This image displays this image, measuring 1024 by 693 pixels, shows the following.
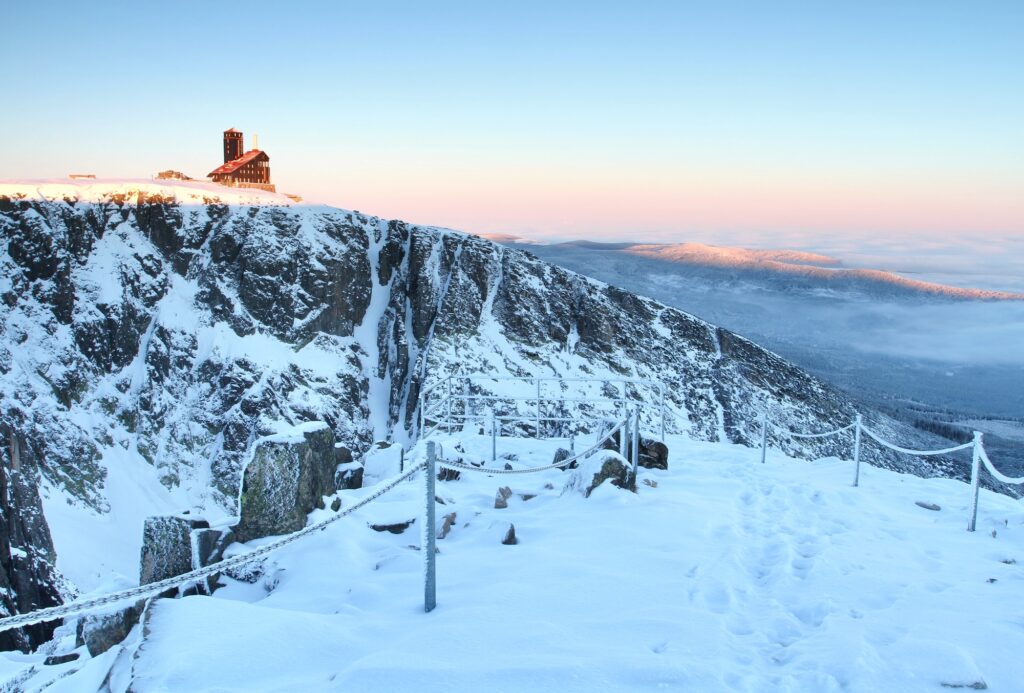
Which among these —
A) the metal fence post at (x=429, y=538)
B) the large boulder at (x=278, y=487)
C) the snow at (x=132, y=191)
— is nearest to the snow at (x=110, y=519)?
the snow at (x=132, y=191)

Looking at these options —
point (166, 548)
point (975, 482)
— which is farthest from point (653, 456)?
point (166, 548)

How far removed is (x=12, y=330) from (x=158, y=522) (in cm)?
6304

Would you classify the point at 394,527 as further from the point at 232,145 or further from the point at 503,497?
the point at 232,145

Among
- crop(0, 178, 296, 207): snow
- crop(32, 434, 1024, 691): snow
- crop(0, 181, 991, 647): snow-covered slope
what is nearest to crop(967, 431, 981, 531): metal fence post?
crop(32, 434, 1024, 691): snow

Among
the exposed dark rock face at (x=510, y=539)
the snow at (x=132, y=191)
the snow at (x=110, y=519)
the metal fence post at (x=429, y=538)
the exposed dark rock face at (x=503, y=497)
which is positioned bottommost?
the snow at (x=110, y=519)

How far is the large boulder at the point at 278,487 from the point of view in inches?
327

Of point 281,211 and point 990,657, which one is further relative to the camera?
point 281,211

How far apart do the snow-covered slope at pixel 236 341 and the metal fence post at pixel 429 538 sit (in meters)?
47.5

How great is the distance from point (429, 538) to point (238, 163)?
10229cm

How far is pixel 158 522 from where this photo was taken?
25.6 feet

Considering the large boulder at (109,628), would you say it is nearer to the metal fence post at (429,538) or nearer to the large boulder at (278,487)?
the large boulder at (278,487)

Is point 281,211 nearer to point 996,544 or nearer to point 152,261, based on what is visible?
point 152,261

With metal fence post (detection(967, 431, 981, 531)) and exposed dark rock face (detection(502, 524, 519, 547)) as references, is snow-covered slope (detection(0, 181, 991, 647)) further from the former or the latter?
metal fence post (detection(967, 431, 981, 531))

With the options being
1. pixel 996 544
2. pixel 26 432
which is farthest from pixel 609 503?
pixel 26 432
